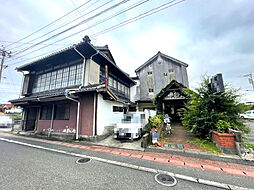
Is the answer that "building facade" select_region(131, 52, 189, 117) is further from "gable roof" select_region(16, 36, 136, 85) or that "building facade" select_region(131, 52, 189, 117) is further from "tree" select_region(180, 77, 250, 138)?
"tree" select_region(180, 77, 250, 138)

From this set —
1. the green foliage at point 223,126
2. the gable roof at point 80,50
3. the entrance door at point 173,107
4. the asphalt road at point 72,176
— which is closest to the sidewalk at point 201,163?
the asphalt road at point 72,176

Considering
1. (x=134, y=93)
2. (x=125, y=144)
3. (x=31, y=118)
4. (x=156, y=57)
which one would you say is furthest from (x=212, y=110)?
(x=31, y=118)

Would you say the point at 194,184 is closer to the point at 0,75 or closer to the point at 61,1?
the point at 61,1

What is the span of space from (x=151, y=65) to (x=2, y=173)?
16993mm

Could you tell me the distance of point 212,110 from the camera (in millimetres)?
4508

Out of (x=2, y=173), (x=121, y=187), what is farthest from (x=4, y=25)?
(x=121, y=187)

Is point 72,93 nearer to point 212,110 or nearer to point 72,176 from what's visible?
point 72,176

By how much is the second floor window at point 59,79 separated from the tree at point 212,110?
7640 mm

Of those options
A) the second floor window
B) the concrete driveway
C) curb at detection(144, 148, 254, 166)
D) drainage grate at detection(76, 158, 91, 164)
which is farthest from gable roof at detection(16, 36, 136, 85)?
curb at detection(144, 148, 254, 166)

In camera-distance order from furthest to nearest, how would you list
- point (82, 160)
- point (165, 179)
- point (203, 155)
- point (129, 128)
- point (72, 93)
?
point (72, 93), point (129, 128), point (82, 160), point (203, 155), point (165, 179)

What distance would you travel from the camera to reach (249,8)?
5.12m

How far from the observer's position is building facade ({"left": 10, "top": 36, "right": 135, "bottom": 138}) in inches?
252

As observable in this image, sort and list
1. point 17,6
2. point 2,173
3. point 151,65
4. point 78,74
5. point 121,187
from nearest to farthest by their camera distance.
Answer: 1. point 121,187
2. point 2,173
3. point 17,6
4. point 78,74
5. point 151,65

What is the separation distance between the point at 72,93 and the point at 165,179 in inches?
246
